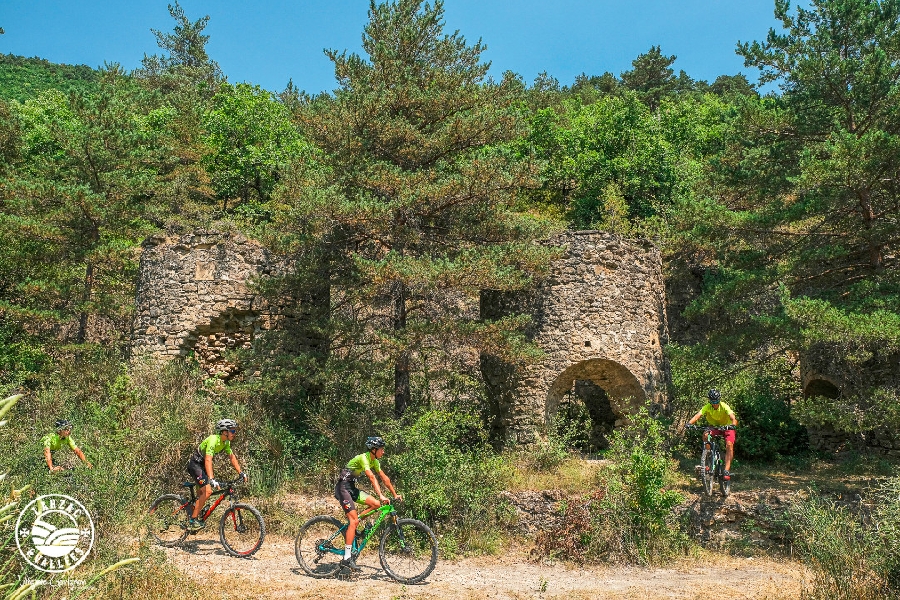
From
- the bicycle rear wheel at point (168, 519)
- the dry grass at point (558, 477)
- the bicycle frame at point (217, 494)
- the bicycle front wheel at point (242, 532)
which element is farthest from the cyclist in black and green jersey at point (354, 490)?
the dry grass at point (558, 477)

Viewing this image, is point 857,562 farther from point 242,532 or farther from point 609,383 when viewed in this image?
point 242,532

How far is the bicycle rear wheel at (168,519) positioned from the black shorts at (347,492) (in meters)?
2.28

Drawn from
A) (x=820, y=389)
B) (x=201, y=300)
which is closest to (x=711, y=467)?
(x=820, y=389)

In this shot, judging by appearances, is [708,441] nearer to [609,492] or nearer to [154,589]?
[609,492]

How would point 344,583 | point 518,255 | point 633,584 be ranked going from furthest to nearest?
point 518,255
point 633,584
point 344,583

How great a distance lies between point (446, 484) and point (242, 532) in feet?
9.27

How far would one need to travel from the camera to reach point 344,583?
279 inches

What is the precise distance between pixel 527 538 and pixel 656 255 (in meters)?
6.01

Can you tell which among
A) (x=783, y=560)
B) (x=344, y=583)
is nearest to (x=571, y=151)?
(x=783, y=560)

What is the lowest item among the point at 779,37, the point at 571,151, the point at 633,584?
the point at 633,584

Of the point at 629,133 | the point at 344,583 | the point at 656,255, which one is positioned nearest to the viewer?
the point at 344,583

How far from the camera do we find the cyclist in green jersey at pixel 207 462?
7863 mm

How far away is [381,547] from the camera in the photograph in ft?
24.0

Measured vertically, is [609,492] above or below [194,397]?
below
